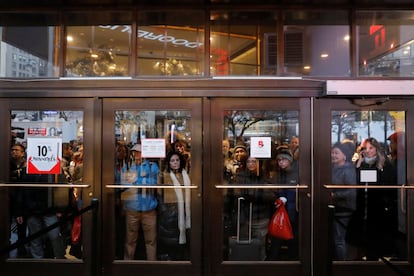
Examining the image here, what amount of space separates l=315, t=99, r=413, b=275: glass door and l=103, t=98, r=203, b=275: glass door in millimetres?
1462

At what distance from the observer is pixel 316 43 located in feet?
13.2

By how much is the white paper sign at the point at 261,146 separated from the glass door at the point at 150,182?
2.01ft

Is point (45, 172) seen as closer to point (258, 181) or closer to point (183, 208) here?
point (183, 208)

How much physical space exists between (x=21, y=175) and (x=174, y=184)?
177 cm

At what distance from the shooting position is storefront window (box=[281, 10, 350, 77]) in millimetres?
3955

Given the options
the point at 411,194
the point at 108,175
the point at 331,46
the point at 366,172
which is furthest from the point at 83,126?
the point at 411,194

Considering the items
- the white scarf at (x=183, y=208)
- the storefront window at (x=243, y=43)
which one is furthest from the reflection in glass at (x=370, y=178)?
the white scarf at (x=183, y=208)

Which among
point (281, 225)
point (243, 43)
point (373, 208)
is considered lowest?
point (281, 225)

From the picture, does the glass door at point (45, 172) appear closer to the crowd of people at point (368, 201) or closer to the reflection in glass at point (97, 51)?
the reflection in glass at point (97, 51)

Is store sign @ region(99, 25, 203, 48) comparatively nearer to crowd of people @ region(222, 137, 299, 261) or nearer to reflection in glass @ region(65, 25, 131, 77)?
reflection in glass @ region(65, 25, 131, 77)

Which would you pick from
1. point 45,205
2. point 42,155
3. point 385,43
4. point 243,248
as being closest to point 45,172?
point 42,155

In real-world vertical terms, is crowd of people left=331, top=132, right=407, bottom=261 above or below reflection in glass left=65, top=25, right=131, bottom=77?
below

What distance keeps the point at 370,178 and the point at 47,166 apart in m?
3.70

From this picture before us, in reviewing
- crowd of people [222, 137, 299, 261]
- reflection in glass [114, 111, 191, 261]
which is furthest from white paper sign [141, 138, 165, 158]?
crowd of people [222, 137, 299, 261]
